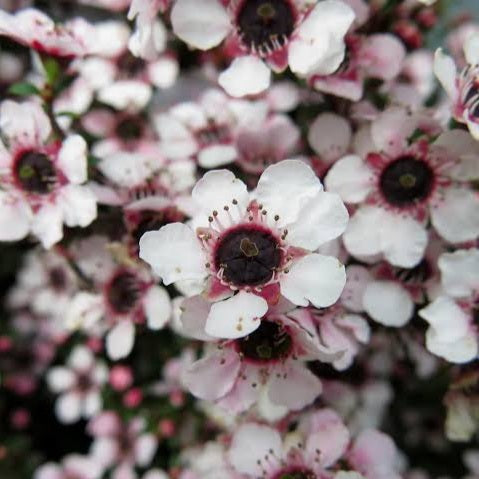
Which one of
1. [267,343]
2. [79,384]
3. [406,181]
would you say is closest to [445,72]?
[406,181]

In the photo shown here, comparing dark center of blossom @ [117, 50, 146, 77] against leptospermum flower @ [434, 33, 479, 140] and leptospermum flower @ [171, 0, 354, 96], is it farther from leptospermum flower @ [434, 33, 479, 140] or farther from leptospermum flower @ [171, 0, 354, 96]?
leptospermum flower @ [434, 33, 479, 140]

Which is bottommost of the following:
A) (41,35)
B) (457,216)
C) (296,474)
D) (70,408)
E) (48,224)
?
(70,408)

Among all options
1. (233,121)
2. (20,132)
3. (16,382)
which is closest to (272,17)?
(233,121)

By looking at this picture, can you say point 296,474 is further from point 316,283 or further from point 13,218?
point 13,218

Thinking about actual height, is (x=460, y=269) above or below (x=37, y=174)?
below

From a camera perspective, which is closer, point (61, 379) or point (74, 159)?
point (74, 159)

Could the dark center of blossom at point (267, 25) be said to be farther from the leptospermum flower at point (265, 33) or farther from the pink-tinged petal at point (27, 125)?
the pink-tinged petal at point (27, 125)

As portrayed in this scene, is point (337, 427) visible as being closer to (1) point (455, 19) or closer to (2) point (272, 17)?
(2) point (272, 17)

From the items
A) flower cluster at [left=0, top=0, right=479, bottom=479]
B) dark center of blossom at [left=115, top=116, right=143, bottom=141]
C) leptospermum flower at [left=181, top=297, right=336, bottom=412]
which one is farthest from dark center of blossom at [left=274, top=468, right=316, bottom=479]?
dark center of blossom at [left=115, top=116, right=143, bottom=141]
